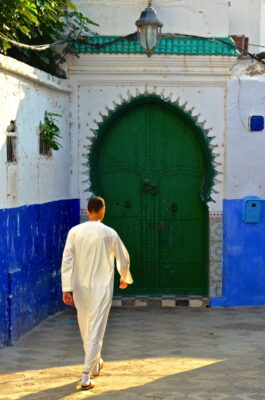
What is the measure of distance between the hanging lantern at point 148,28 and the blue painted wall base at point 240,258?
7.71ft

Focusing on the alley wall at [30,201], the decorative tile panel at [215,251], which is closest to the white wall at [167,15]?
the alley wall at [30,201]

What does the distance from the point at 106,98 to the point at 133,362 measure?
4.02 meters

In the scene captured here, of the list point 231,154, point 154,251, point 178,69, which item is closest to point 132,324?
point 154,251

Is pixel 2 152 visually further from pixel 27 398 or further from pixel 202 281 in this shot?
pixel 202 281

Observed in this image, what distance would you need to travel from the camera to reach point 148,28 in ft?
28.7

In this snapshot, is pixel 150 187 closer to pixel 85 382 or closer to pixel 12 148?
pixel 12 148

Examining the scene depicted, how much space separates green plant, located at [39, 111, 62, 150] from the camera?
8.78 meters

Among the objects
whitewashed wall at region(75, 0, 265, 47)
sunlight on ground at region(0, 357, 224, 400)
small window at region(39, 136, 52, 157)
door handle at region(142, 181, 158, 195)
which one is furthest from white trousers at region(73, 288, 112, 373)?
whitewashed wall at region(75, 0, 265, 47)

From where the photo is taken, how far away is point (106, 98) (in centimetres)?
1007

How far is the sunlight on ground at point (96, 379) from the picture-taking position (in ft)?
19.7

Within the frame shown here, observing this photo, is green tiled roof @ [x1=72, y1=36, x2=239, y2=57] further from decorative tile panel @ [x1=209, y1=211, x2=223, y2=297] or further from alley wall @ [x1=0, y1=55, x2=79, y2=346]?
decorative tile panel @ [x1=209, y1=211, x2=223, y2=297]

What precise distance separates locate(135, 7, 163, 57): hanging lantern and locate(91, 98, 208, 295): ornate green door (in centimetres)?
155

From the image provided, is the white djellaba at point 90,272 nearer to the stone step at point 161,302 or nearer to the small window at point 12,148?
the small window at point 12,148

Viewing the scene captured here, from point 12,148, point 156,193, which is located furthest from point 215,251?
point 12,148
